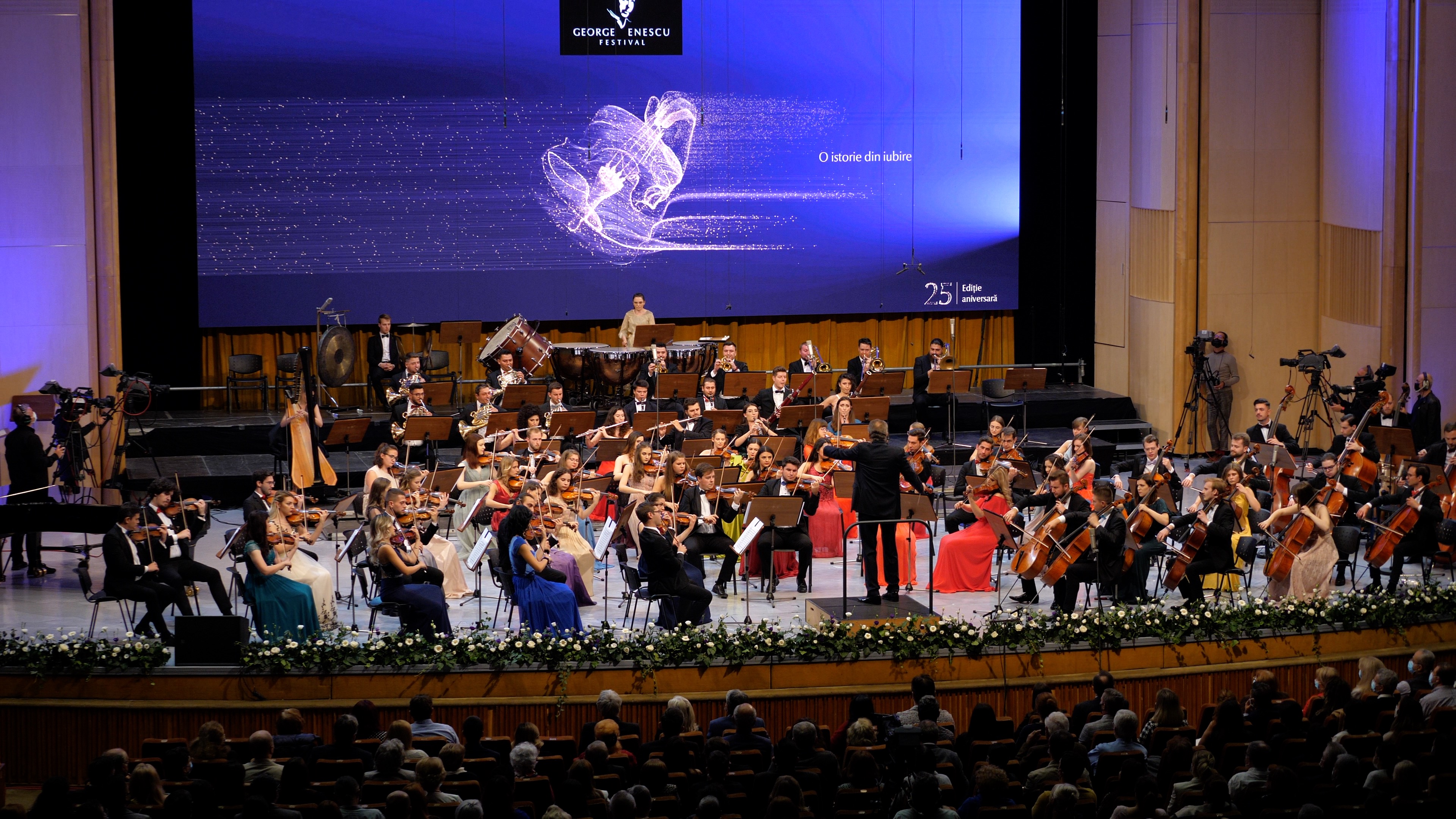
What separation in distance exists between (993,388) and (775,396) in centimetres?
300

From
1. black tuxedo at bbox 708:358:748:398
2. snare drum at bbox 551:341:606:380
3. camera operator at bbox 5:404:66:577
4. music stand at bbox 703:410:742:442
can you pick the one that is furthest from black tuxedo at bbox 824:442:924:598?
camera operator at bbox 5:404:66:577

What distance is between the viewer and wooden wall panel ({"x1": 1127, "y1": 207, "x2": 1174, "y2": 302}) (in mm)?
19000

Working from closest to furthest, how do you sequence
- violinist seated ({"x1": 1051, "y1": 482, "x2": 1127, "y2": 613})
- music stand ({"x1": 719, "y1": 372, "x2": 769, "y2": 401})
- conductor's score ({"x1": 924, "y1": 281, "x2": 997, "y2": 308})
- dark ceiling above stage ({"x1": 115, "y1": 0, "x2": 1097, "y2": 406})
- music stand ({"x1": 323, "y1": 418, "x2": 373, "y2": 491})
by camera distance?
violinist seated ({"x1": 1051, "y1": 482, "x2": 1127, "y2": 613})
music stand ({"x1": 323, "y1": 418, "x2": 373, "y2": 491})
music stand ({"x1": 719, "y1": 372, "x2": 769, "y2": 401})
dark ceiling above stage ({"x1": 115, "y1": 0, "x2": 1097, "y2": 406})
conductor's score ({"x1": 924, "y1": 281, "x2": 997, "y2": 308})

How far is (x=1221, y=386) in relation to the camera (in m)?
18.5

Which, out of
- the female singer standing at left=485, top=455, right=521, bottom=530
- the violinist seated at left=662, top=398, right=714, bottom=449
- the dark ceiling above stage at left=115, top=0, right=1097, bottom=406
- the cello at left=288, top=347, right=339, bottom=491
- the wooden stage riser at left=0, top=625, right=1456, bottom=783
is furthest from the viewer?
the dark ceiling above stage at left=115, top=0, right=1097, bottom=406

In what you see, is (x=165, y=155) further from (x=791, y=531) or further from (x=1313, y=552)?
(x=1313, y=552)

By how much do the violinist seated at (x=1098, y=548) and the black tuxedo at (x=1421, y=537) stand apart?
2.33 meters

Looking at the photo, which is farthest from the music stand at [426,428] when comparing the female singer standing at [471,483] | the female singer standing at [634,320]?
the female singer standing at [634,320]

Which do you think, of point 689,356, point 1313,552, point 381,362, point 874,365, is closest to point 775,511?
point 1313,552

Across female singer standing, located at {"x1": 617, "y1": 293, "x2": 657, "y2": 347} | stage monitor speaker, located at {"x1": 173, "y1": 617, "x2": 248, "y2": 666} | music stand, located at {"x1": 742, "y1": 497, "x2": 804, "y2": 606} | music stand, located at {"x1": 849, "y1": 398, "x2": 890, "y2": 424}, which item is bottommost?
stage monitor speaker, located at {"x1": 173, "y1": 617, "x2": 248, "y2": 666}

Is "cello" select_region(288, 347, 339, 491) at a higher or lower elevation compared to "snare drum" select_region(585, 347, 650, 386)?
lower

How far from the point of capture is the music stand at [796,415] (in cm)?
1462

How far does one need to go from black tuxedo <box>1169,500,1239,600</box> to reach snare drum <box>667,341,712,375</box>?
22.5ft

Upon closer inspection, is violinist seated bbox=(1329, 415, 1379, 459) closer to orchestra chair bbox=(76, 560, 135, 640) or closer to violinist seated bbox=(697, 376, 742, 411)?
violinist seated bbox=(697, 376, 742, 411)
